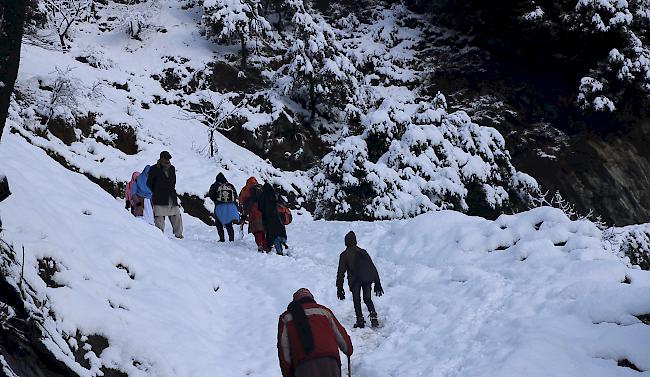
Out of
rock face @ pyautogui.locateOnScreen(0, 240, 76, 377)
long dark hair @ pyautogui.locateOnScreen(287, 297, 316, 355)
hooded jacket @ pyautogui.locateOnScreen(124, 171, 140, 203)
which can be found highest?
long dark hair @ pyautogui.locateOnScreen(287, 297, 316, 355)

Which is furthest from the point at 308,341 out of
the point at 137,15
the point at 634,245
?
the point at 137,15

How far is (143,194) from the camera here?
11930 millimetres

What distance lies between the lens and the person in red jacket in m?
4.46

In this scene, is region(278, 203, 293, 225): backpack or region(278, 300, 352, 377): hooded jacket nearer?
region(278, 300, 352, 377): hooded jacket

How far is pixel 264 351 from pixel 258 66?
966 inches

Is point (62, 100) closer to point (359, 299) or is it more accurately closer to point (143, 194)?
point (143, 194)

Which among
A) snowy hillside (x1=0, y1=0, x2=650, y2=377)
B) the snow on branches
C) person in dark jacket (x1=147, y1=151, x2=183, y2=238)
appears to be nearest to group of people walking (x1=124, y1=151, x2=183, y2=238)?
person in dark jacket (x1=147, y1=151, x2=183, y2=238)

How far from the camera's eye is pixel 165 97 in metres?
25.6

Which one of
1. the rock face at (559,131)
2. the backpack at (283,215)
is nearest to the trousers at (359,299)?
the backpack at (283,215)

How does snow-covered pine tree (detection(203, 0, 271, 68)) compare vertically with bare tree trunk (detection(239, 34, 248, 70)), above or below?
above

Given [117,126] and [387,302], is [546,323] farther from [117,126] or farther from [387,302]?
[117,126]

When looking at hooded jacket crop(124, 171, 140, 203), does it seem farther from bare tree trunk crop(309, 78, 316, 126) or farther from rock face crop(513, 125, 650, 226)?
rock face crop(513, 125, 650, 226)

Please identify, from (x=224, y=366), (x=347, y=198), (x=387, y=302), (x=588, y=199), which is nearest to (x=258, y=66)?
(x=347, y=198)

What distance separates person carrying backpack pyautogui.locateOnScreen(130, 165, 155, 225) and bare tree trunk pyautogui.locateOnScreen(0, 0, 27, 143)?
7.29m
